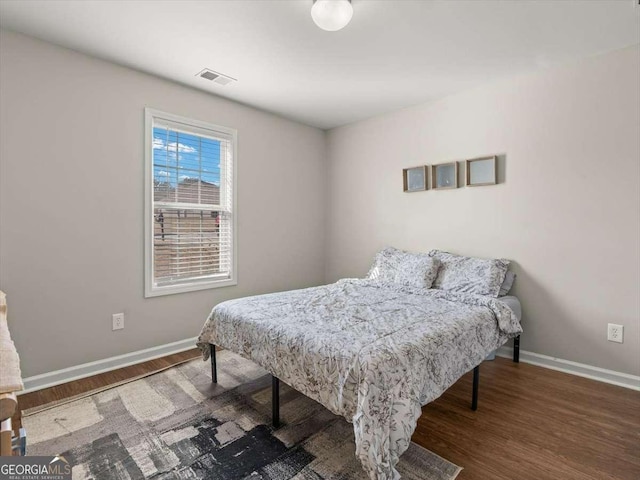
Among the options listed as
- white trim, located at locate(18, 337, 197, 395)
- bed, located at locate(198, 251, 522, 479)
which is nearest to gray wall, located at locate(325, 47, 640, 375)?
bed, located at locate(198, 251, 522, 479)

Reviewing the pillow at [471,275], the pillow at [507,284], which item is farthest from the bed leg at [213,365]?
the pillow at [507,284]

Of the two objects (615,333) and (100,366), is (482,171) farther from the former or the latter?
(100,366)

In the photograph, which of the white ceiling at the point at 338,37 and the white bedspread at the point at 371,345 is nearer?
the white bedspread at the point at 371,345

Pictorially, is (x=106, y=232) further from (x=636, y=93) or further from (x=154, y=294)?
(x=636, y=93)

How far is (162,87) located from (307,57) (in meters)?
1.34

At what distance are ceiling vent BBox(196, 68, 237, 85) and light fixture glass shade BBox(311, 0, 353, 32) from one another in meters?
1.19

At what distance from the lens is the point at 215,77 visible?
286cm

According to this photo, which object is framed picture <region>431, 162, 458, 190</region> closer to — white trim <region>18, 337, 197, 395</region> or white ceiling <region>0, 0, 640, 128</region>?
white ceiling <region>0, 0, 640, 128</region>

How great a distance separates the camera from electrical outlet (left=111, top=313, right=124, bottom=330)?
8.86ft

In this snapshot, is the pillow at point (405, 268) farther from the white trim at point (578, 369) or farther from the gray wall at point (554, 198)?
the white trim at point (578, 369)

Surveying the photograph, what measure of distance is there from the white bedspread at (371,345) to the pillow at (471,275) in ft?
0.89

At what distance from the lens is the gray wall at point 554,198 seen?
2420 mm

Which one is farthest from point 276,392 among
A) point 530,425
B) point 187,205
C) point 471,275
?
point 187,205

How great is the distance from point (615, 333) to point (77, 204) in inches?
162
